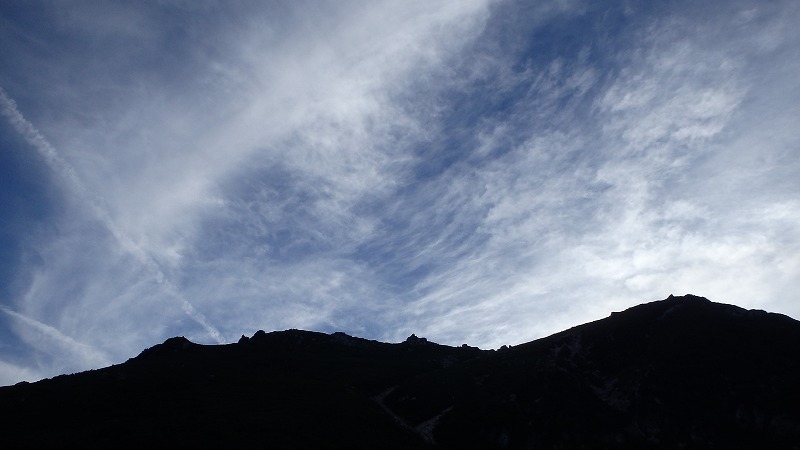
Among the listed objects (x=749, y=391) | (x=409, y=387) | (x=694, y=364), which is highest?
(x=409, y=387)

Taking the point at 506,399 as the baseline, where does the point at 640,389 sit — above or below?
below

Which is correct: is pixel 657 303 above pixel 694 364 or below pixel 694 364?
above

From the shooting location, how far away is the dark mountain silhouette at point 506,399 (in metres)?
63.1

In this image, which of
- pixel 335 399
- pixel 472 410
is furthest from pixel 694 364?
pixel 335 399

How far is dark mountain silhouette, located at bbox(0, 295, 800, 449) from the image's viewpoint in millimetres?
63062

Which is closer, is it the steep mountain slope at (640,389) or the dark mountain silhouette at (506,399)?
the dark mountain silhouette at (506,399)

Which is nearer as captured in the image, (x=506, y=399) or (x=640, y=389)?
(x=640, y=389)

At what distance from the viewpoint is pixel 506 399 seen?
84.4 metres

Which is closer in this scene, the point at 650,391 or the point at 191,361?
the point at 650,391

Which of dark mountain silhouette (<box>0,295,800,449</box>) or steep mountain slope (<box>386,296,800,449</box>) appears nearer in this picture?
dark mountain silhouette (<box>0,295,800,449</box>)

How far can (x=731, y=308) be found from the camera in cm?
8925

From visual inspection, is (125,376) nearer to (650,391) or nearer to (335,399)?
(335,399)

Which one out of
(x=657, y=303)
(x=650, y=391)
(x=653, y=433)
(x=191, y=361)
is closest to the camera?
(x=653, y=433)

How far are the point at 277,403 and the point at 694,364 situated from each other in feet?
243
